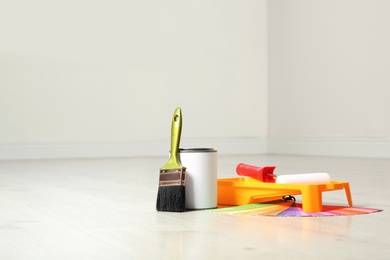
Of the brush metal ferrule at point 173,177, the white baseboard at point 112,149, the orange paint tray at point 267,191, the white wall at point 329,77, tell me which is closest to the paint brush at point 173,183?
the brush metal ferrule at point 173,177

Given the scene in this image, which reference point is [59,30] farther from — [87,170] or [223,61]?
[87,170]

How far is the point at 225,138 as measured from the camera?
5.52 meters

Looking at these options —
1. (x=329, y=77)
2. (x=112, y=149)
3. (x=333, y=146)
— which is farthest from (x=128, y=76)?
(x=333, y=146)

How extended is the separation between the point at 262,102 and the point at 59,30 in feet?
5.93

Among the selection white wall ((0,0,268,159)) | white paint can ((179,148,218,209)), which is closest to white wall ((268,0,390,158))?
white wall ((0,0,268,159))

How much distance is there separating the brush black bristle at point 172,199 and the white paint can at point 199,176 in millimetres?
36

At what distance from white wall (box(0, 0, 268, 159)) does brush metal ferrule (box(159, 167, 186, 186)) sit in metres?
3.33

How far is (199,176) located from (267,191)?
0.18 m

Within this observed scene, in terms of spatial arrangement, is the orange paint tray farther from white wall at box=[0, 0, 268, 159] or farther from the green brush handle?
white wall at box=[0, 0, 268, 159]

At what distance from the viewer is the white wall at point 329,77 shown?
450cm

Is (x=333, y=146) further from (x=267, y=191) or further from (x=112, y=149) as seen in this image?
(x=267, y=191)

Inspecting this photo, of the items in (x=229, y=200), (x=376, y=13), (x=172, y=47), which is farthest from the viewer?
(x=172, y=47)

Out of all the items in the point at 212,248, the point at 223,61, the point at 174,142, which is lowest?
the point at 212,248

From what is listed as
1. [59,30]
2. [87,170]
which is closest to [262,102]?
[59,30]
